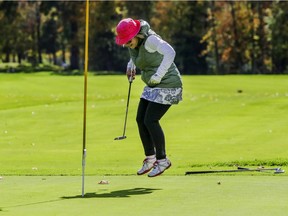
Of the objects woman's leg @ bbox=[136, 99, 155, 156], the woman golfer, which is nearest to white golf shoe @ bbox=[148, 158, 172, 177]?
the woman golfer

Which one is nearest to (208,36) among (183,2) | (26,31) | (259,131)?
(183,2)

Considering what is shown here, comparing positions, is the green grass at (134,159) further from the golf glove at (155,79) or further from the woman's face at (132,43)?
the woman's face at (132,43)

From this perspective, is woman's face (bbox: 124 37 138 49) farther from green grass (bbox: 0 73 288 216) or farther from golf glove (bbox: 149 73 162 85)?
green grass (bbox: 0 73 288 216)

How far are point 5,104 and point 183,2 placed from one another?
59.2 meters

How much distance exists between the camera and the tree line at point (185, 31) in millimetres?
87062

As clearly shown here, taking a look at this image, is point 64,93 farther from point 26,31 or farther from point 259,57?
point 26,31

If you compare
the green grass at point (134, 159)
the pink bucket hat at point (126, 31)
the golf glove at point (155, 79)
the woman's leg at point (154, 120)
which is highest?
the pink bucket hat at point (126, 31)

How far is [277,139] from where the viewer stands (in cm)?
1686

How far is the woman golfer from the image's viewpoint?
9734mm
